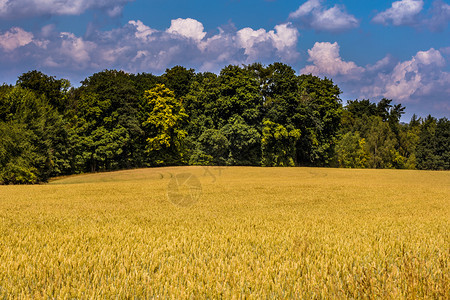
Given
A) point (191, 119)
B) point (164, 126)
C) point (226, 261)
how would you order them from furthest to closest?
point (191, 119) < point (164, 126) < point (226, 261)

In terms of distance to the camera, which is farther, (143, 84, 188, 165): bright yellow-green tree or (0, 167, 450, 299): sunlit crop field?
(143, 84, 188, 165): bright yellow-green tree

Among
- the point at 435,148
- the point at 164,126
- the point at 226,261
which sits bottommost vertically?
the point at 226,261

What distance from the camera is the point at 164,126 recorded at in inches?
2051

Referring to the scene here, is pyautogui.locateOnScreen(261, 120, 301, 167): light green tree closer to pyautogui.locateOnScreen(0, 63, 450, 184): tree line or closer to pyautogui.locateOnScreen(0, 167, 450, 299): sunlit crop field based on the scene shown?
pyautogui.locateOnScreen(0, 63, 450, 184): tree line

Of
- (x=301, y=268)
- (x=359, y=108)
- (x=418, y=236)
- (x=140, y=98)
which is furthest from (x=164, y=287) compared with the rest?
(x=359, y=108)

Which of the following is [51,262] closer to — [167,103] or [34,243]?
[34,243]

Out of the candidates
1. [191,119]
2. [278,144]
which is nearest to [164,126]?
[191,119]

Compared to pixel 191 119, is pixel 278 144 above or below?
below

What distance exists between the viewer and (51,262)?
4340mm

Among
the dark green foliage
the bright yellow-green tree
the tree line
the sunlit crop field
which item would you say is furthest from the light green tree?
the dark green foliage

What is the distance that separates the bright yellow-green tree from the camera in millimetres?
52656

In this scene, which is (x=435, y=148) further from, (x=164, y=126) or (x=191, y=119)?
(x=164, y=126)

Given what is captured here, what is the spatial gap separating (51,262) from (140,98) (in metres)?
55.7

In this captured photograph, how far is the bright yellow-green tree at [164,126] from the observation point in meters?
52.7
